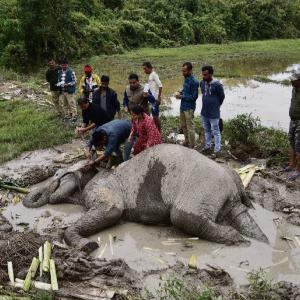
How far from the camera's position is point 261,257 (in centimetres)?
610

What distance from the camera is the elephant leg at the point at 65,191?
784 cm

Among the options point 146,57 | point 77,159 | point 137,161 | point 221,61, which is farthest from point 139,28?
point 137,161

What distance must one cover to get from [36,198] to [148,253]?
8.22 feet

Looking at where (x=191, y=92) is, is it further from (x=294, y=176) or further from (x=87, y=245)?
(x=87, y=245)

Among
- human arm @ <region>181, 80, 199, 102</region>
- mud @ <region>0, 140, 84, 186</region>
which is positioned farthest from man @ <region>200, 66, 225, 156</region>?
mud @ <region>0, 140, 84, 186</region>

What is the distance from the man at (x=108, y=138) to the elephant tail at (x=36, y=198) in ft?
2.98

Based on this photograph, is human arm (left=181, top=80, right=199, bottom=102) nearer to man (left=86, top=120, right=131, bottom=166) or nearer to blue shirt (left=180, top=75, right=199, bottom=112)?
blue shirt (left=180, top=75, right=199, bottom=112)

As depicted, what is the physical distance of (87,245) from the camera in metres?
6.36

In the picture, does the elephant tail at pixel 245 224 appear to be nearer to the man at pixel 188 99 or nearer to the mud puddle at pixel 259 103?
the man at pixel 188 99

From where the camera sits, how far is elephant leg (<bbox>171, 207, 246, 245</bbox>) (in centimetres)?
639

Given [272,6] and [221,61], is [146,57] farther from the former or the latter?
[272,6]

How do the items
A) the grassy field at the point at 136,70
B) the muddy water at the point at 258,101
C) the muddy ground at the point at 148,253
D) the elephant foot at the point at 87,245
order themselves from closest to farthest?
the muddy ground at the point at 148,253, the elephant foot at the point at 87,245, the grassy field at the point at 136,70, the muddy water at the point at 258,101

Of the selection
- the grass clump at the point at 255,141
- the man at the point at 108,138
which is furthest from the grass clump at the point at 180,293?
the grass clump at the point at 255,141

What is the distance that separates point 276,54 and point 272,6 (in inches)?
539
